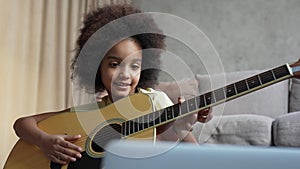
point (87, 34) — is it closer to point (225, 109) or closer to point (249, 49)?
point (225, 109)

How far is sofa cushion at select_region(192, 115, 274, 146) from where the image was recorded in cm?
205

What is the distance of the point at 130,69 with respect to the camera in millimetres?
1368

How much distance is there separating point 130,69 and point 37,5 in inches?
51.4

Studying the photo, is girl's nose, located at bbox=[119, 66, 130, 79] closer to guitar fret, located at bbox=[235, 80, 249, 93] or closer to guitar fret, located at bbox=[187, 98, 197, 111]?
guitar fret, located at bbox=[187, 98, 197, 111]

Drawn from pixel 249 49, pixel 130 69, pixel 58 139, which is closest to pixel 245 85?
pixel 130 69

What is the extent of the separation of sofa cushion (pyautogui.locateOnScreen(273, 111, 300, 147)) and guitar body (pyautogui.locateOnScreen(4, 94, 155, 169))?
3.20 ft

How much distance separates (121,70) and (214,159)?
1.00 metres

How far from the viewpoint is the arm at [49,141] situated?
3.91 feet

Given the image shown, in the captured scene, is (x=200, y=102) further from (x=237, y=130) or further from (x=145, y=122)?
(x=237, y=130)

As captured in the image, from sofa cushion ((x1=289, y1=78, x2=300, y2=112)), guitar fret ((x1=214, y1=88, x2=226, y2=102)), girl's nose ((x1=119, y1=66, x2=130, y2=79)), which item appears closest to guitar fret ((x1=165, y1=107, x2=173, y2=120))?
guitar fret ((x1=214, y1=88, x2=226, y2=102))

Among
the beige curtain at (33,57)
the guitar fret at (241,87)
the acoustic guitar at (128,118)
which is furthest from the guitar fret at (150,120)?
the beige curtain at (33,57)

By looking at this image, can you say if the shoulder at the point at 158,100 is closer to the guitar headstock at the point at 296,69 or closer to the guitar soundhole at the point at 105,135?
the guitar soundhole at the point at 105,135

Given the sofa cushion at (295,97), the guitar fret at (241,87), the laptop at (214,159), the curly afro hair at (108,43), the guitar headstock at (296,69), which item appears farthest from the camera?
the sofa cushion at (295,97)

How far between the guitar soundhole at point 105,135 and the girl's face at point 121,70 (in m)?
0.18
